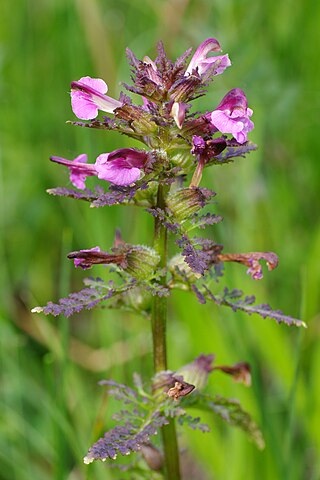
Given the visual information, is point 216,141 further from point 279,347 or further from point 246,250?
point 246,250

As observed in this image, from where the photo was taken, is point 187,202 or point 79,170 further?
point 79,170

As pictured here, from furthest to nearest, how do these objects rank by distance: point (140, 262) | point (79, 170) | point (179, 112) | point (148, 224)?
1. point (148, 224)
2. point (79, 170)
3. point (140, 262)
4. point (179, 112)

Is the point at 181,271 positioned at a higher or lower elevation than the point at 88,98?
lower

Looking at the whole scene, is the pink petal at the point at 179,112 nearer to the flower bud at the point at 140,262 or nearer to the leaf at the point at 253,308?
the flower bud at the point at 140,262

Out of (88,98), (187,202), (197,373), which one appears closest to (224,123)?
(187,202)

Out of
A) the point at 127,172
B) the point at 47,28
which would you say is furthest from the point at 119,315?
the point at 47,28

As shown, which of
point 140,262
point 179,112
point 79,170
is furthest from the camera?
point 79,170

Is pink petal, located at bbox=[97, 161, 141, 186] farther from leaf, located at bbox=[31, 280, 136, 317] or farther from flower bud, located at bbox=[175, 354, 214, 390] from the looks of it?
flower bud, located at bbox=[175, 354, 214, 390]

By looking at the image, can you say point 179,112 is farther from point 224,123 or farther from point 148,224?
point 148,224

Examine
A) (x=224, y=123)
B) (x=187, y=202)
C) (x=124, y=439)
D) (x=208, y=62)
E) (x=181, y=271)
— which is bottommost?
(x=124, y=439)
